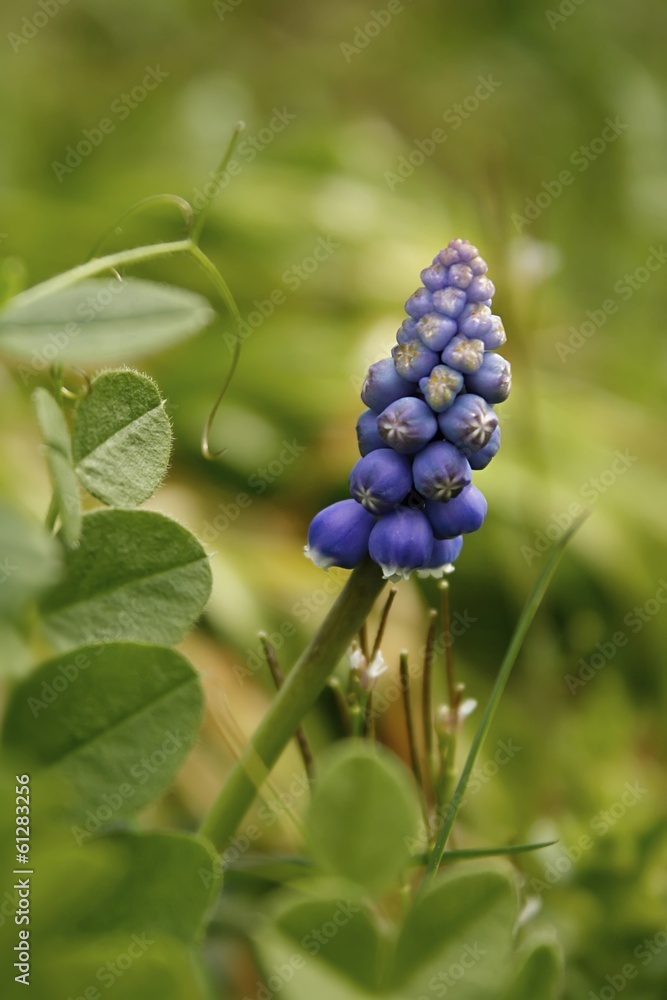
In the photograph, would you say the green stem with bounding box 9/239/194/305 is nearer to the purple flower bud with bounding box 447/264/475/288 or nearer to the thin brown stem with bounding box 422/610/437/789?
the purple flower bud with bounding box 447/264/475/288

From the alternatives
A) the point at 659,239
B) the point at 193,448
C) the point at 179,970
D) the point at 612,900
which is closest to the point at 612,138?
the point at 659,239

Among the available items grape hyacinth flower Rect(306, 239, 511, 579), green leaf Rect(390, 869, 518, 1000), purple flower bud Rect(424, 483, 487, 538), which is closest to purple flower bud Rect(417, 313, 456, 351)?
grape hyacinth flower Rect(306, 239, 511, 579)

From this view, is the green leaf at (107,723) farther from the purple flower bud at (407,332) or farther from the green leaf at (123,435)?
the purple flower bud at (407,332)

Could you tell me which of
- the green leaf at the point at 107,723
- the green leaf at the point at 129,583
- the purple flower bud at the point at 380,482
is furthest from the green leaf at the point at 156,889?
the purple flower bud at the point at 380,482

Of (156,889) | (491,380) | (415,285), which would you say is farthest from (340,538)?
(415,285)

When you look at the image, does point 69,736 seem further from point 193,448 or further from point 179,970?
point 193,448

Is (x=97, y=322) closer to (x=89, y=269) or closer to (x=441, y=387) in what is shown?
(x=89, y=269)

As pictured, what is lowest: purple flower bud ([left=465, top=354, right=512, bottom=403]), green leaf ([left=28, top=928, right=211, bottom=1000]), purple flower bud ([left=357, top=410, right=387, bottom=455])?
green leaf ([left=28, top=928, right=211, bottom=1000])
